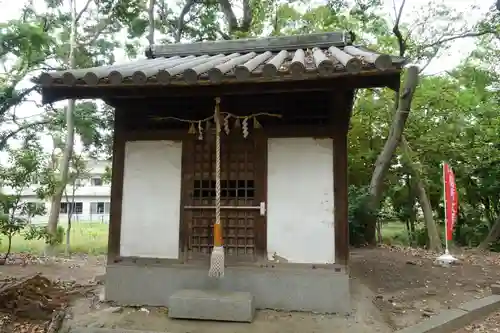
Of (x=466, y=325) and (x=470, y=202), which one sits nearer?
(x=466, y=325)

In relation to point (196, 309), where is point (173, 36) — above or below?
above

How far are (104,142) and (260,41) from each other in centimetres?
957

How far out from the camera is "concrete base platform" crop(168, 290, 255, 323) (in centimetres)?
445

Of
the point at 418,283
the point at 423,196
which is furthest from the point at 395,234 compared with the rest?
the point at 418,283

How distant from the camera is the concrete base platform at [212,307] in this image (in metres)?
4.45

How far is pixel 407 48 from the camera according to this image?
11.0 meters

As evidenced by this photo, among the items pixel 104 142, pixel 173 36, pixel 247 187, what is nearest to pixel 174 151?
pixel 247 187

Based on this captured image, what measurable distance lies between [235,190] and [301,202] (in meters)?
0.91

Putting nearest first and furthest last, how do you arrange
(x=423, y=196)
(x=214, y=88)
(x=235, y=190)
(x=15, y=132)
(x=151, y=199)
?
1. (x=214, y=88)
2. (x=235, y=190)
3. (x=151, y=199)
4. (x=423, y=196)
5. (x=15, y=132)

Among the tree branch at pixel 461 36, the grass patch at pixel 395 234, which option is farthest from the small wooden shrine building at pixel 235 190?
the grass patch at pixel 395 234

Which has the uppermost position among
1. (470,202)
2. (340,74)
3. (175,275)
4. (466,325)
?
(340,74)

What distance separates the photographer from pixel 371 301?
17.8 feet

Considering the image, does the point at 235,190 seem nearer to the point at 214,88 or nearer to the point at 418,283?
the point at 214,88

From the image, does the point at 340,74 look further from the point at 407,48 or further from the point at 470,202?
the point at 470,202
